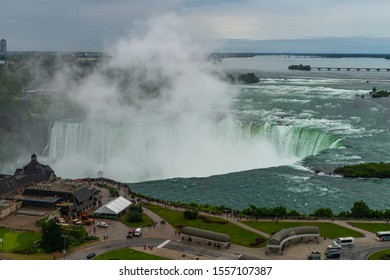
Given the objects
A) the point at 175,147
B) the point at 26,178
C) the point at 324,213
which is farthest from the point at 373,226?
the point at 26,178

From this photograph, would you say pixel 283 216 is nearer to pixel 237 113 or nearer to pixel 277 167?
pixel 277 167

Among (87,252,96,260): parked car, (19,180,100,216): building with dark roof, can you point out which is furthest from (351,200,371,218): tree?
(19,180,100,216): building with dark roof

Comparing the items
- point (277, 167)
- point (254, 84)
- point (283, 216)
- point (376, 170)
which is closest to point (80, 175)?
point (277, 167)

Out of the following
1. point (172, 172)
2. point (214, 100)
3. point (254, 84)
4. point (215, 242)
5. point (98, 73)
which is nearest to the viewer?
point (215, 242)

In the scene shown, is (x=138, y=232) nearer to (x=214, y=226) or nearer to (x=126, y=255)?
(x=126, y=255)

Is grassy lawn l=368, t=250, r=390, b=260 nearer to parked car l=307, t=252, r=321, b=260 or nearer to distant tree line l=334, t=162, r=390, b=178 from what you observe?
parked car l=307, t=252, r=321, b=260

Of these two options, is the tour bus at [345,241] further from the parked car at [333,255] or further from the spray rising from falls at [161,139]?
the spray rising from falls at [161,139]
